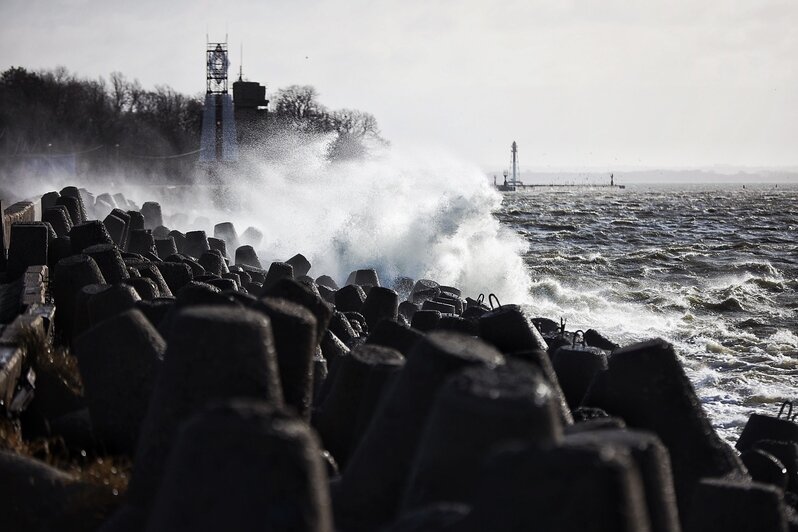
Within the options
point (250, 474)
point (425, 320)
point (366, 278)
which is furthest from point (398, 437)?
point (366, 278)

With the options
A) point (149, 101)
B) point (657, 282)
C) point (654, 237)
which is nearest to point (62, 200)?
point (657, 282)

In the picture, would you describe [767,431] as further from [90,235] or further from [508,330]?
[90,235]

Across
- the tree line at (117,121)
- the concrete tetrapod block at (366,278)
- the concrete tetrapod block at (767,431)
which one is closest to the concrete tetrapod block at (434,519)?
the concrete tetrapod block at (767,431)

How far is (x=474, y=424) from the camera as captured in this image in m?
2.17

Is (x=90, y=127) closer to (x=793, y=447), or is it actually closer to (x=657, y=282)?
(x=657, y=282)

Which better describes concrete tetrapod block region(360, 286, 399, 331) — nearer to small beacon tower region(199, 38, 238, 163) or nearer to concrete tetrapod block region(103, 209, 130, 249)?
concrete tetrapod block region(103, 209, 130, 249)

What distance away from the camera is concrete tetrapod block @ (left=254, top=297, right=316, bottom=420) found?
3723 millimetres

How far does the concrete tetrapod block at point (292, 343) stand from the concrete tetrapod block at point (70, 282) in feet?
11.4

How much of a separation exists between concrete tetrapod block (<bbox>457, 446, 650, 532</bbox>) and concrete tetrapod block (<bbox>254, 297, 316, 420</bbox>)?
1889 millimetres

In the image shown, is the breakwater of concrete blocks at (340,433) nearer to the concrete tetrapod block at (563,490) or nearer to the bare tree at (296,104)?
the concrete tetrapod block at (563,490)

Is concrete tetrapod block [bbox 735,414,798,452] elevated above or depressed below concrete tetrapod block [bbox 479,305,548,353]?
below

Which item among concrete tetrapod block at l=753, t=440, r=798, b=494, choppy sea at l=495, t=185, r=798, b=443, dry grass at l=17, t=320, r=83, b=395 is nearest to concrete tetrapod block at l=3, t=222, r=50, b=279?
dry grass at l=17, t=320, r=83, b=395

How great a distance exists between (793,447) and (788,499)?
894mm

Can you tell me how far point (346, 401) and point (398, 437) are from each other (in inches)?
51.7
